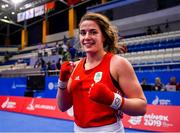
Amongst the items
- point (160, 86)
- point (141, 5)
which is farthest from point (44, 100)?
point (141, 5)

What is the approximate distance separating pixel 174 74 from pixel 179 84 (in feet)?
2.96

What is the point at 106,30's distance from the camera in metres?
1.97

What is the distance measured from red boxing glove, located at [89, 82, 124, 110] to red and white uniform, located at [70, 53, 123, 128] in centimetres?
11

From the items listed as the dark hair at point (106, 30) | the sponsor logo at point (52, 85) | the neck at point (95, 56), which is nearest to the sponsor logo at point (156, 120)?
the dark hair at point (106, 30)

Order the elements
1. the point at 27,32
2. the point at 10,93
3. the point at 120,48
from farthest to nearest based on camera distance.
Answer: the point at 27,32 < the point at 10,93 < the point at 120,48

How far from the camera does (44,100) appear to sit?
8.88 m

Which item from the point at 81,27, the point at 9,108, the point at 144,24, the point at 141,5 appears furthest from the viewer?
the point at 141,5

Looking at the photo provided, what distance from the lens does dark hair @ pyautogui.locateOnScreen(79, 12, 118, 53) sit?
1.94 m

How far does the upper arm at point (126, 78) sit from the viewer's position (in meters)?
1.76

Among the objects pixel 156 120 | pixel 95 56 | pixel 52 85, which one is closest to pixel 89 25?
pixel 95 56

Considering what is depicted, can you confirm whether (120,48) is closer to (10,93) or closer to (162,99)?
(162,99)

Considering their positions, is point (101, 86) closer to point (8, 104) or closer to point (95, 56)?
point (95, 56)

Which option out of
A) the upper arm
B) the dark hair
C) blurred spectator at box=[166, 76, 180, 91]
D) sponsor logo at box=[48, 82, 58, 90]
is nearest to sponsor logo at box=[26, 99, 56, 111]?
sponsor logo at box=[48, 82, 58, 90]

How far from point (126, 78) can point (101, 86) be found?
0.23 meters
